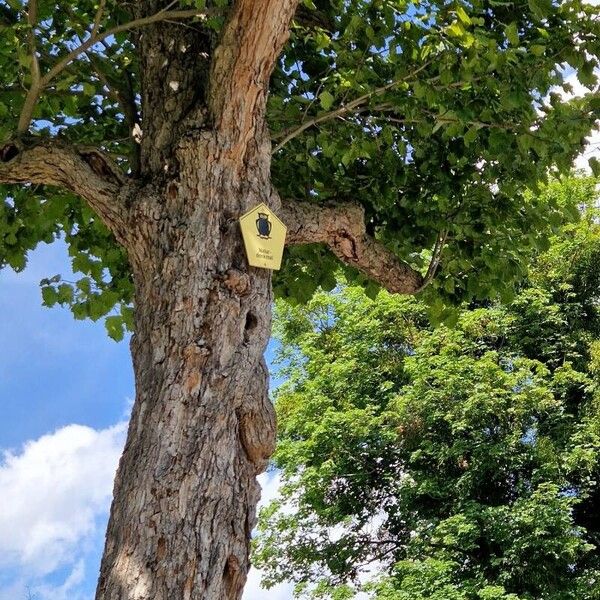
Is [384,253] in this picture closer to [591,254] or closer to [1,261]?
[1,261]

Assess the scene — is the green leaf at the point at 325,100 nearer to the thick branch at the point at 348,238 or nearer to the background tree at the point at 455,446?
the thick branch at the point at 348,238

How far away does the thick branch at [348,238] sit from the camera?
16.9 feet

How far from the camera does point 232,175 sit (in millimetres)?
4379

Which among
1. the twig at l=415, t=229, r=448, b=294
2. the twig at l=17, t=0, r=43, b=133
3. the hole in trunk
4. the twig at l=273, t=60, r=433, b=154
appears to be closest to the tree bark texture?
the hole in trunk

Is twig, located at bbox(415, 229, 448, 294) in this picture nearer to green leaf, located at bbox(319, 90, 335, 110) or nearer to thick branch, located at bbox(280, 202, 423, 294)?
thick branch, located at bbox(280, 202, 423, 294)

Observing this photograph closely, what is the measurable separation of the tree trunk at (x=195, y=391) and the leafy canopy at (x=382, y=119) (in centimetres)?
77

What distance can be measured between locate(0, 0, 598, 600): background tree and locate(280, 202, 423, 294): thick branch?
0.6 inches

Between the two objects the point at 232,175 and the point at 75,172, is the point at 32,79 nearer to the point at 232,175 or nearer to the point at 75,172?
the point at 75,172

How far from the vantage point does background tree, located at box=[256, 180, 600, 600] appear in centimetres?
1602

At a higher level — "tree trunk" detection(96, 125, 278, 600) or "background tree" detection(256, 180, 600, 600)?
"background tree" detection(256, 180, 600, 600)

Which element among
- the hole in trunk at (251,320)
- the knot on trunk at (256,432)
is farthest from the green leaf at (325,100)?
the knot on trunk at (256,432)

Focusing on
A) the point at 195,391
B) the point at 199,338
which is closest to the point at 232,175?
the point at 199,338

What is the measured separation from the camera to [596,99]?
5.34 metres

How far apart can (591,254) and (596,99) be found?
1496 centimetres
